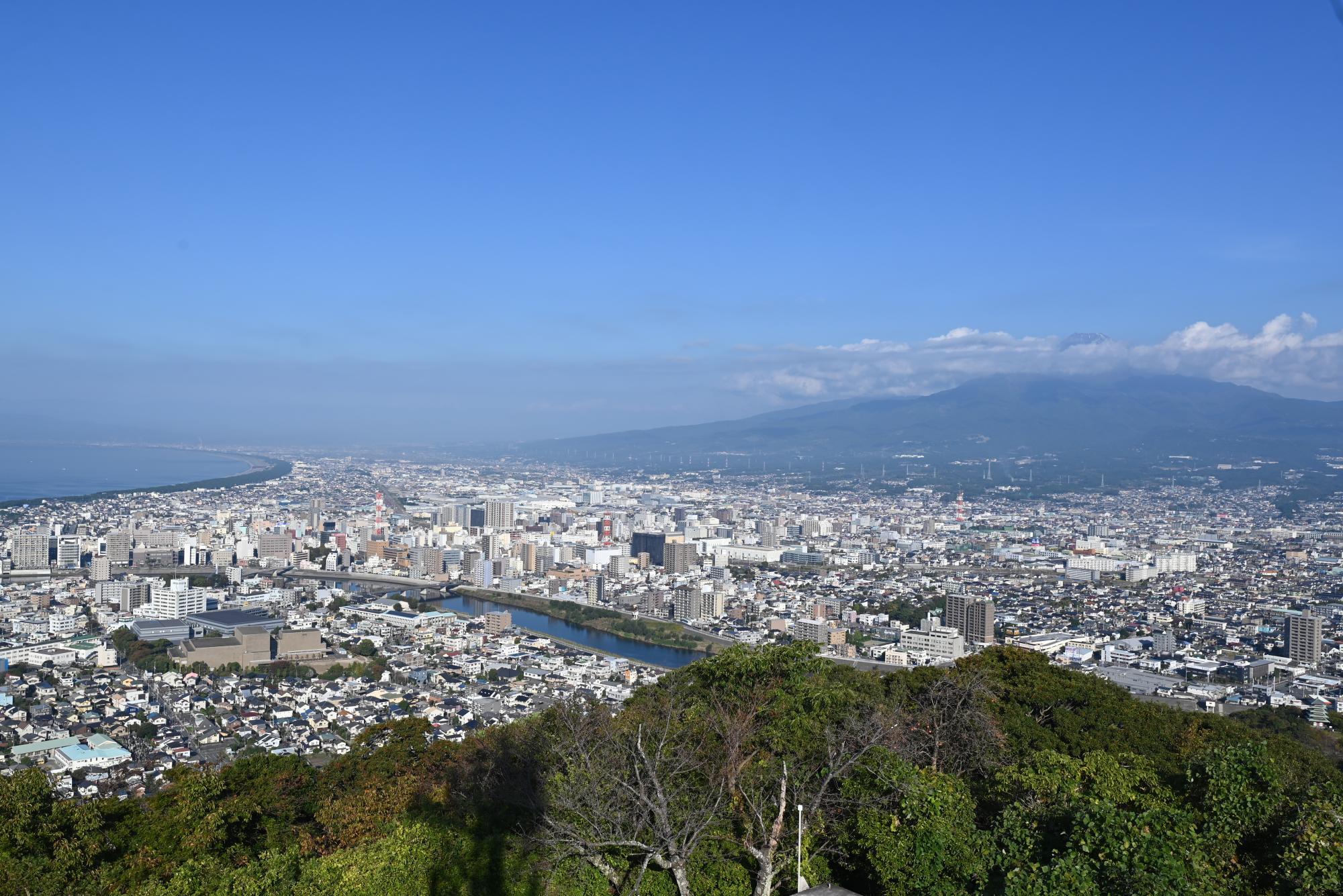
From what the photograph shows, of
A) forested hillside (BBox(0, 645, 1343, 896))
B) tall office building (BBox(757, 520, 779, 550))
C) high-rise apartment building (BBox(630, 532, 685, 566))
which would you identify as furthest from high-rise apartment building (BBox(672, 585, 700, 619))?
forested hillside (BBox(0, 645, 1343, 896))

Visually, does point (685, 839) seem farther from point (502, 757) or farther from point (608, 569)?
point (608, 569)

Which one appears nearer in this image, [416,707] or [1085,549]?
[416,707]

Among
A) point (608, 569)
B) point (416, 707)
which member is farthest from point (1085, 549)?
point (416, 707)

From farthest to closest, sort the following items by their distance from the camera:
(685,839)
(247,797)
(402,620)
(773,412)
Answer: (773,412) < (402,620) < (247,797) < (685,839)

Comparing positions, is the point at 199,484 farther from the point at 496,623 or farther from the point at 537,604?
the point at 496,623

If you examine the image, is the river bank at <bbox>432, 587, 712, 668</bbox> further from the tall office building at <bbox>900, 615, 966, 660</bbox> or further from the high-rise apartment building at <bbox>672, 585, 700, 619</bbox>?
the tall office building at <bbox>900, 615, 966, 660</bbox>

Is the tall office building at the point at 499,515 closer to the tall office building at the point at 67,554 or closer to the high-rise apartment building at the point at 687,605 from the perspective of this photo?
the tall office building at the point at 67,554

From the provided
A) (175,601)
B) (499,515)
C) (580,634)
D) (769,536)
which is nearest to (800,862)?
(580,634)
